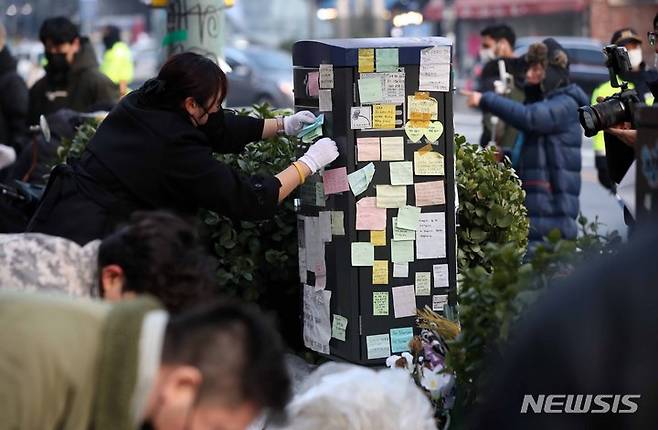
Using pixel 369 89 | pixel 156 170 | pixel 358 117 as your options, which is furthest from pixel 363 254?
pixel 156 170

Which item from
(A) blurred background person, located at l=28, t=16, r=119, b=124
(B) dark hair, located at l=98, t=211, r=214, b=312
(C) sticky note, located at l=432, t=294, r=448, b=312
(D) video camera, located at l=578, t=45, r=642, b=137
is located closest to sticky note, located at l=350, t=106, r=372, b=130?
(C) sticky note, located at l=432, t=294, r=448, b=312

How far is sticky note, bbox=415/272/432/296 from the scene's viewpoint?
5730 mm

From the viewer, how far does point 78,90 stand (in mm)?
10102

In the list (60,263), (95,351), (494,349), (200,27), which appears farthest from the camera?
(200,27)

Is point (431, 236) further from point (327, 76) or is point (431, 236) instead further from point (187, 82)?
point (187, 82)

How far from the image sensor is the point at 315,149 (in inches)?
217

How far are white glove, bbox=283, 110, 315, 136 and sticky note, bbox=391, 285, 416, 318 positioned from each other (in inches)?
31.4

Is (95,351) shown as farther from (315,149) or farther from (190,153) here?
(315,149)

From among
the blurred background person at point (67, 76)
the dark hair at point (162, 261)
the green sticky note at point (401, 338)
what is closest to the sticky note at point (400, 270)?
the green sticky note at point (401, 338)

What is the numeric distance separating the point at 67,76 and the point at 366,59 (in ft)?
16.7

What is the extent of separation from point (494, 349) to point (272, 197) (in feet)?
5.42

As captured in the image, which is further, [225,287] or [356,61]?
[225,287]

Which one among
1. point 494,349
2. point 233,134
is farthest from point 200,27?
point 494,349

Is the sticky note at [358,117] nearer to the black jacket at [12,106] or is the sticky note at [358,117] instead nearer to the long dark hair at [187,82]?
the long dark hair at [187,82]
